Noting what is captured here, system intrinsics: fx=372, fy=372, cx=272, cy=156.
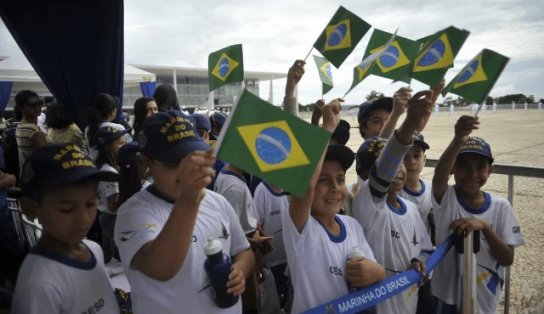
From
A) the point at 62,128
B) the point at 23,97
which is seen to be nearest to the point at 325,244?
the point at 62,128

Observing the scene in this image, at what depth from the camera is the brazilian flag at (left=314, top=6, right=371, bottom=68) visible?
10.2ft

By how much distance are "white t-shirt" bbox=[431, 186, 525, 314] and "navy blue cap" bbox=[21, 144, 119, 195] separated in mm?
2013

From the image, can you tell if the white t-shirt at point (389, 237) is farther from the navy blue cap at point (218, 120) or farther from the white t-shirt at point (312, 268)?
the navy blue cap at point (218, 120)

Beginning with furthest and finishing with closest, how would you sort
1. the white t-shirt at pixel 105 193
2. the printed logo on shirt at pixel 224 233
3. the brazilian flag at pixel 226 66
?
the brazilian flag at pixel 226 66
the white t-shirt at pixel 105 193
the printed logo on shirt at pixel 224 233

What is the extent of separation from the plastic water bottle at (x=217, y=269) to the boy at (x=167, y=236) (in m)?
0.04

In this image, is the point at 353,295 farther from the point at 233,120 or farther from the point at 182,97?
the point at 182,97

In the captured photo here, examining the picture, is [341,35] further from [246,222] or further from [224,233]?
[224,233]

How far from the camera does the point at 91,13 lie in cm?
417

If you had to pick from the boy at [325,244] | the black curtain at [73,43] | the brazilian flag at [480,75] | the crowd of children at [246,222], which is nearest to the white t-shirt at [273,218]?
the crowd of children at [246,222]

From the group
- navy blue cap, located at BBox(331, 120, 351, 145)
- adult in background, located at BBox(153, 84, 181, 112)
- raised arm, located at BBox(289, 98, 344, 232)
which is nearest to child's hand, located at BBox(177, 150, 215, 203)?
raised arm, located at BBox(289, 98, 344, 232)

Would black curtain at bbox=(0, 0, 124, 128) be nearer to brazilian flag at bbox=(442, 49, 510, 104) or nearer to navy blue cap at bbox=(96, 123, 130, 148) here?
navy blue cap at bbox=(96, 123, 130, 148)

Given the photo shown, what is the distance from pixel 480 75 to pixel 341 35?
1.22 m

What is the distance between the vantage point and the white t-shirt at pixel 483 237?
7.44ft

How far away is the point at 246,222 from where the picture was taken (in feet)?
7.94
